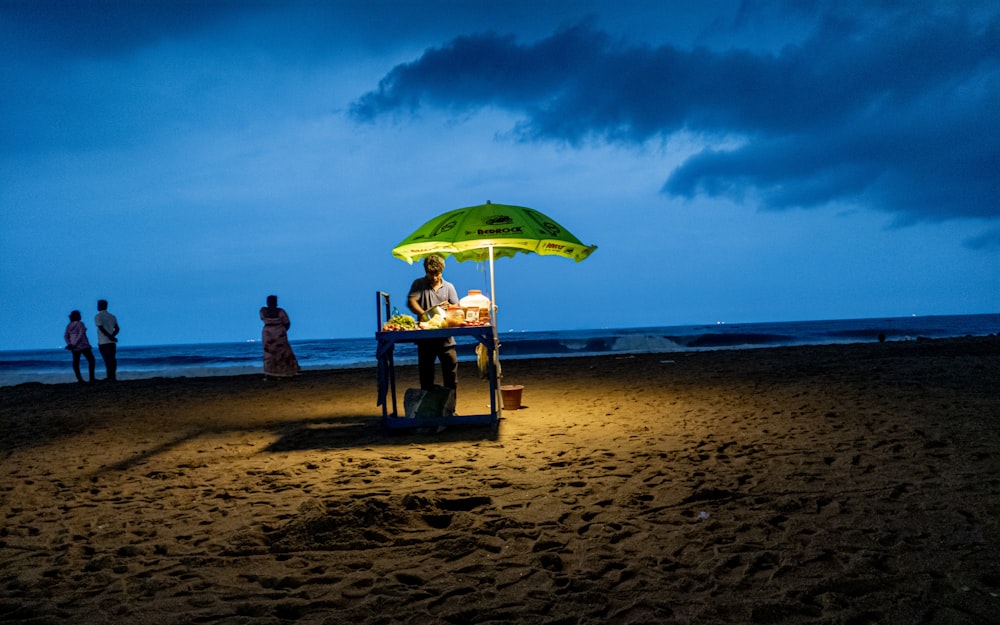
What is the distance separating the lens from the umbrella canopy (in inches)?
270

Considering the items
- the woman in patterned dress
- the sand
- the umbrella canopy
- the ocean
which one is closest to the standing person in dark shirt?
the umbrella canopy

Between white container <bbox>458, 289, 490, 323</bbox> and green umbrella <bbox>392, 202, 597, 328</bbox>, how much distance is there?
561 mm

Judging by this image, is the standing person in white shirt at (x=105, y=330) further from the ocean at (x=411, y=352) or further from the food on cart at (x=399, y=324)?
the food on cart at (x=399, y=324)

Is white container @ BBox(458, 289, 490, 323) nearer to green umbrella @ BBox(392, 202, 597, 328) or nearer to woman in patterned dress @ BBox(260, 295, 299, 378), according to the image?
green umbrella @ BBox(392, 202, 597, 328)

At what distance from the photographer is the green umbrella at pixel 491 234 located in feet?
22.5

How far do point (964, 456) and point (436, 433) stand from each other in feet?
14.6

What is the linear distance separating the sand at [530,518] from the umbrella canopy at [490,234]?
6.85 feet

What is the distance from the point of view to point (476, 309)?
636cm

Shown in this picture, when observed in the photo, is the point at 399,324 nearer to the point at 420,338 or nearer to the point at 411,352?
the point at 420,338

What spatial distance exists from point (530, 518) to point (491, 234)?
13.0 feet

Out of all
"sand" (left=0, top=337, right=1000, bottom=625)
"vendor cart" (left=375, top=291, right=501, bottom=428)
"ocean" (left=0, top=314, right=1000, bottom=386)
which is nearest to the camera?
"sand" (left=0, top=337, right=1000, bottom=625)

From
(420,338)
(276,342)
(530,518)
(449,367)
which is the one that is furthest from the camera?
(276,342)

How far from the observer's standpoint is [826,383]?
345 inches

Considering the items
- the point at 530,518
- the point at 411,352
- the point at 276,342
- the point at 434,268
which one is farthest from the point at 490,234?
the point at 411,352
